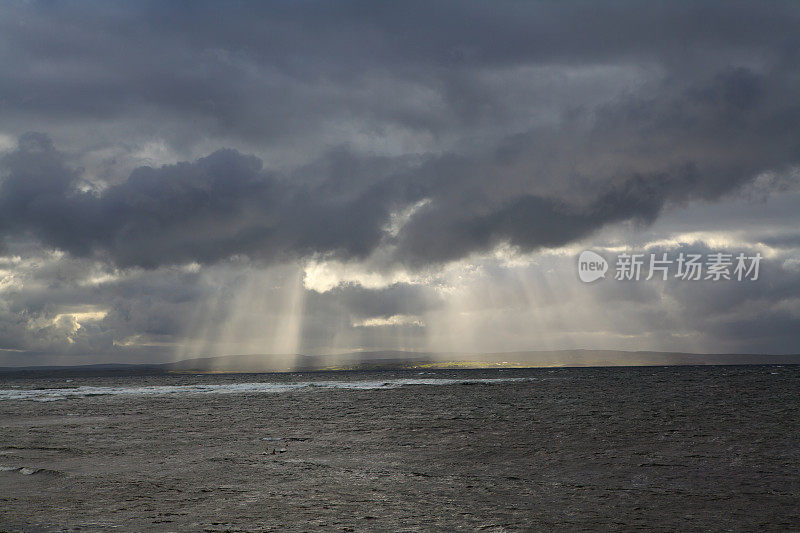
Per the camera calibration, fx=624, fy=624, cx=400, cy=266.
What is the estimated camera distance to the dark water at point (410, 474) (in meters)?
14.2

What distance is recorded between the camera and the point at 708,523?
1359cm

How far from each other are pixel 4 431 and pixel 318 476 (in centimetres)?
2509

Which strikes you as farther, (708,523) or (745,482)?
(745,482)

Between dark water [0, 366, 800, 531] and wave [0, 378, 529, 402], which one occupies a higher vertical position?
dark water [0, 366, 800, 531]

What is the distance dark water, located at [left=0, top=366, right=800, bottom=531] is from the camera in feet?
46.7

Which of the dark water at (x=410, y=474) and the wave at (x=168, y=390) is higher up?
the dark water at (x=410, y=474)

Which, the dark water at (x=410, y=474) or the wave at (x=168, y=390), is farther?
the wave at (x=168, y=390)

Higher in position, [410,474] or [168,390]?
[410,474]

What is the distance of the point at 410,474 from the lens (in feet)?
65.4

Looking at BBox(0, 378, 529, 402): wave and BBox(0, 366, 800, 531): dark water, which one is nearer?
BBox(0, 366, 800, 531): dark water

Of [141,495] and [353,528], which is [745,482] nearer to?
[353,528]

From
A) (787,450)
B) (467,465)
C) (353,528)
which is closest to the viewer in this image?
(353,528)

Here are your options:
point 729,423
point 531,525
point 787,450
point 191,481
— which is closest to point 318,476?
point 191,481

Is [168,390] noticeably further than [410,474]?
Yes
